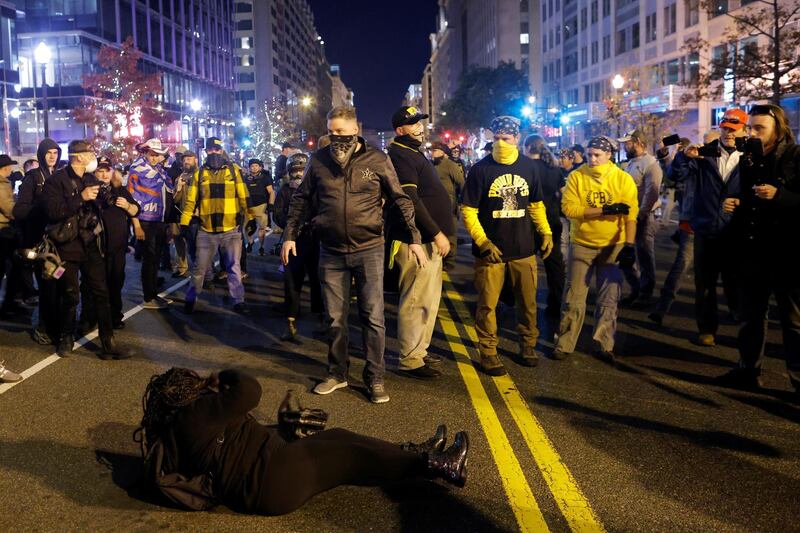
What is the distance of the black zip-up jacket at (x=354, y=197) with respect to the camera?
252 inches

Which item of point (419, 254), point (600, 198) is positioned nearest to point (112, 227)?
point (419, 254)

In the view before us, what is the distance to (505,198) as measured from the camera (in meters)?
7.26

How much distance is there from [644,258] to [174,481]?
7747 mm

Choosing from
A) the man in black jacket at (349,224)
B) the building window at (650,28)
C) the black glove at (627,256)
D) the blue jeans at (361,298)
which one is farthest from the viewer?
the building window at (650,28)

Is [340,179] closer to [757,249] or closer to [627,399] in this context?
[627,399]

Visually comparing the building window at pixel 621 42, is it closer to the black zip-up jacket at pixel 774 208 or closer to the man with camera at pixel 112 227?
the man with camera at pixel 112 227

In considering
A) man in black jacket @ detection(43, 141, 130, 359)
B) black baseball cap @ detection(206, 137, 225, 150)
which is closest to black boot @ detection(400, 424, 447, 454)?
man in black jacket @ detection(43, 141, 130, 359)

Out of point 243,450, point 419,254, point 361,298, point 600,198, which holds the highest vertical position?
point 600,198

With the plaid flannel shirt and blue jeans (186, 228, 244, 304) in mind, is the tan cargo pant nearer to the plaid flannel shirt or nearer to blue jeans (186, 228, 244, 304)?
the plaid flannel shirt

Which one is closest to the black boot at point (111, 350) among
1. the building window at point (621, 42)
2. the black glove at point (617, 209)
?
the black glove at point (617, 209)

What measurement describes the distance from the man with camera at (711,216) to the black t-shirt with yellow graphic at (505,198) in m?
1.73

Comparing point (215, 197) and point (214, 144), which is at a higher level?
point (214, 144)

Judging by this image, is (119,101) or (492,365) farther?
(119,101)

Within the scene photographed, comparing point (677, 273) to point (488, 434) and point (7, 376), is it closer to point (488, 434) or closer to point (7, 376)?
point (488, 434)
